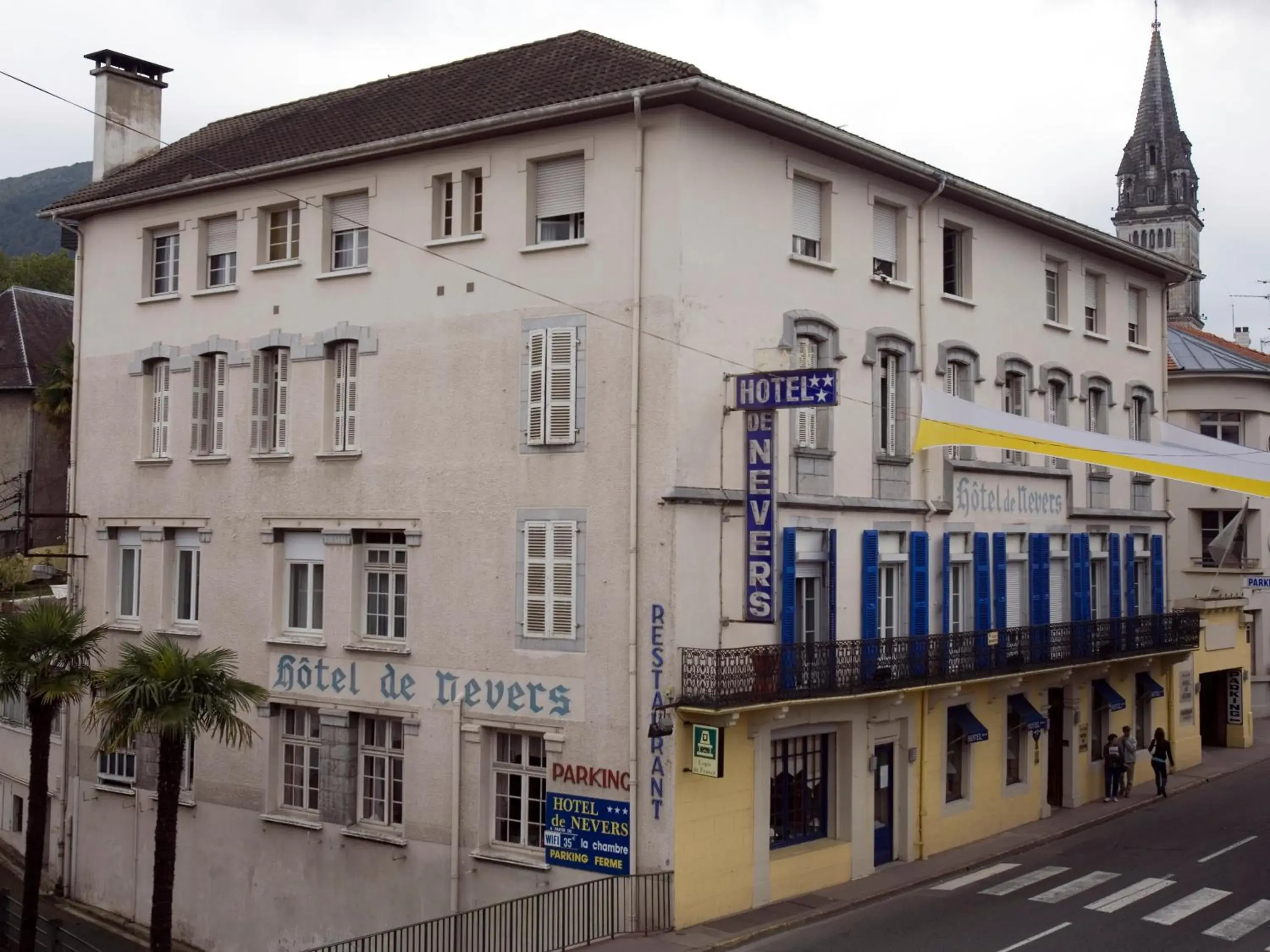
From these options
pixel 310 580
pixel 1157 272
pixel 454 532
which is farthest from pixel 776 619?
pixel 1157 272

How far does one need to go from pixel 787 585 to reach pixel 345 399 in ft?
28.4

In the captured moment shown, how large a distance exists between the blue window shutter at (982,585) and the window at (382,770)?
453 inches

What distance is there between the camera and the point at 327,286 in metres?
25.8

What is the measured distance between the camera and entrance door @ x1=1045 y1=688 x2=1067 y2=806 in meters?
31.8

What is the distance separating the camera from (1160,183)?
122 meters

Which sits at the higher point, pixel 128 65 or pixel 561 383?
pixel 128 65

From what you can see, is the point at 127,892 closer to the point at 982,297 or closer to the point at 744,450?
the point at 744,450

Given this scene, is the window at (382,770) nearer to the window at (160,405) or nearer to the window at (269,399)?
the window at (269,399)

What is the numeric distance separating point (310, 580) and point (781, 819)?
372 inches

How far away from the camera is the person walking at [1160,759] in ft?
107

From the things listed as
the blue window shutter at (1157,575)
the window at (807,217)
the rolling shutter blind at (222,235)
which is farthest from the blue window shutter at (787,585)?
the blue window shutter at (1157,575)

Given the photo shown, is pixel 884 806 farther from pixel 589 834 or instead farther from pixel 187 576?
pixel 187 576

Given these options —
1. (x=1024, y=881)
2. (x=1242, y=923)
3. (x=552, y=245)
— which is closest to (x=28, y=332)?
(x=552, y=245)

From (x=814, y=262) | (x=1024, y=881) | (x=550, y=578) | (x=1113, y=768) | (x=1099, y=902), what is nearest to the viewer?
(x=550, y=578)
